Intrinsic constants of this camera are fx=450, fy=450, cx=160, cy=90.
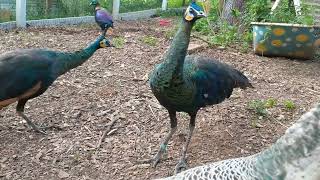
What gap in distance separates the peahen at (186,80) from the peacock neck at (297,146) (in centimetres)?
178

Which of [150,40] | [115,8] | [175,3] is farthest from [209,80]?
[175,3]

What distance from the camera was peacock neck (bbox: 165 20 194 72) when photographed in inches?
134

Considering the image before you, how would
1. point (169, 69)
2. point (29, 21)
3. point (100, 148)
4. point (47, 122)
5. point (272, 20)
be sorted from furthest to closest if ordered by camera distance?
point (29, 21)
point (272, 20)
point (47, 122)
point (100, 148)
point (169, 69)

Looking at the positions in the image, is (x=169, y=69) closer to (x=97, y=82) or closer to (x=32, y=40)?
(x=97, y=82)

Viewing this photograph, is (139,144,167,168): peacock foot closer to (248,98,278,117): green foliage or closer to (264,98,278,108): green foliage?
(248,98,278,117): green foliage

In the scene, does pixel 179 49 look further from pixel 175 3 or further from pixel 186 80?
pixel 175 3

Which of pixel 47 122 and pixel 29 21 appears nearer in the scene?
pixel 47 122

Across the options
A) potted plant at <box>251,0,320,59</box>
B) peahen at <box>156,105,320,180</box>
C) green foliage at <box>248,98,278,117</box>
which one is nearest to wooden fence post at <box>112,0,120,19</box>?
potted plant at <box>251,0,320,59</box>

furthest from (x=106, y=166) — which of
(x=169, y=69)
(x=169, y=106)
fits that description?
(x=169, y=69)

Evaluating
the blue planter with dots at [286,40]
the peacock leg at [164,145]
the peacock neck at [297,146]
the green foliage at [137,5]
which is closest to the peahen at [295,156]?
the peacock neck at [297,146]

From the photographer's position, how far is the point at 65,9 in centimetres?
954

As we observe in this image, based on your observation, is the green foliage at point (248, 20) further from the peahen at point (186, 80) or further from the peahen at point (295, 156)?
the peahen at point (295, 156)

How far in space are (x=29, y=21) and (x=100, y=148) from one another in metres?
5.38

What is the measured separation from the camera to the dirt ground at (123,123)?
385 cm
